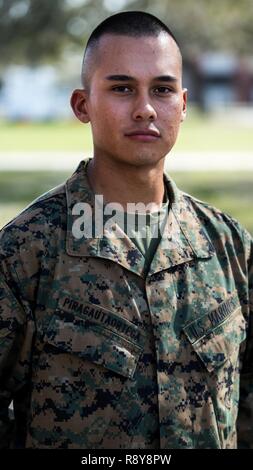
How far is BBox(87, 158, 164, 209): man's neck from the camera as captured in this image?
2.12 m

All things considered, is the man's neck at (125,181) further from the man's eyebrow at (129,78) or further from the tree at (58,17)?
the tree at (58,17)

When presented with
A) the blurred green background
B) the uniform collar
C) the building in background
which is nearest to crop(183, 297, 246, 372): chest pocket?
A: the uniform collar

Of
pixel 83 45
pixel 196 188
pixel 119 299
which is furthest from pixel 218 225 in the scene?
pixel 83 45

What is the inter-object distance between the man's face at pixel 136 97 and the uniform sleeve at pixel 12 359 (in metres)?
0.46

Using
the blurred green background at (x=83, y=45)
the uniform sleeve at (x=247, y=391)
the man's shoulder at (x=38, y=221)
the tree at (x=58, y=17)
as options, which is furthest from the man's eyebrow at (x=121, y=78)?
the tree at (x=58, y=17)

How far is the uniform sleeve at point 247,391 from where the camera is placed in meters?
2.23

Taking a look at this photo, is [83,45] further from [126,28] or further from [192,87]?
[192,87]

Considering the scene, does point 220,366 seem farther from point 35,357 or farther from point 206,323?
point 35,357

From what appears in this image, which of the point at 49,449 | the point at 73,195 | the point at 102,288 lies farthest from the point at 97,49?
the point at 49,449

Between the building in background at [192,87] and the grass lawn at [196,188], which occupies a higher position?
the building in background at [192,87]

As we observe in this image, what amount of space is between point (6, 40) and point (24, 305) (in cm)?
1356

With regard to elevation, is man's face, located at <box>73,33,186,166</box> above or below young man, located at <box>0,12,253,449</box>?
above

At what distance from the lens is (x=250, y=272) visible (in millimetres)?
2229

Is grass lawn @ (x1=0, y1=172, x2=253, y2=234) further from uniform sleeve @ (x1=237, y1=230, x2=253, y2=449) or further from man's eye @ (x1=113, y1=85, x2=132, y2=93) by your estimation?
man's eye @ (x1=113, y1=85, x2=132, y2=93)
